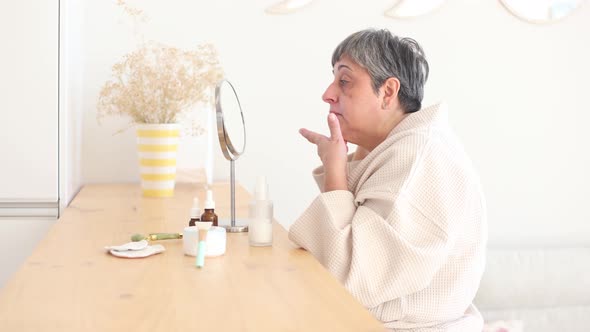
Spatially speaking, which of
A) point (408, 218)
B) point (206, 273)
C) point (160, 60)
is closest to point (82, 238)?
point (206, 273)

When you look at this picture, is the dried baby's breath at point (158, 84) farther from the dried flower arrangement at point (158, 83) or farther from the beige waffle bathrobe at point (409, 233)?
the beige waffle bathrobe at point (409, 233)

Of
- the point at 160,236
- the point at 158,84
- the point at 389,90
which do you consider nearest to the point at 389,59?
the point at 389,90

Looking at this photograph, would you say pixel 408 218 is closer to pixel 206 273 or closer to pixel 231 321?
pixel 206 273

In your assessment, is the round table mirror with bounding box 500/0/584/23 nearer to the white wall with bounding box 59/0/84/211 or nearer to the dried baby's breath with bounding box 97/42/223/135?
the dried baby's breath with bounding box 97/42/223/135

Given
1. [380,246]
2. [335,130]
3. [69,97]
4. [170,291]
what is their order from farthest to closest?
[69,97]
[335,130]
[380,246]
[170,291]

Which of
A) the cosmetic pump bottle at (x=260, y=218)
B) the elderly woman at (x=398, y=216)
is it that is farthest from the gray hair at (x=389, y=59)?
the cosmetic pump bottle at (x=260, y=218)

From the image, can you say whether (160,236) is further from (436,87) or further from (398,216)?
(436,87)

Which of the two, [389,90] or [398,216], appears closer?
[398,216]

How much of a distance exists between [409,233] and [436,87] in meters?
1.50

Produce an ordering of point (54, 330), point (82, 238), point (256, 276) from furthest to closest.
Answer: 1. point (82, 238)
2. point (256, 276)
3. point (54, 330)

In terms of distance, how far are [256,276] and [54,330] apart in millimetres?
Result: 402

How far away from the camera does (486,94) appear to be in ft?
9.87

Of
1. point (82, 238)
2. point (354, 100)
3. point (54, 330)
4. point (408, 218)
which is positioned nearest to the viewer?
point (54, 330)

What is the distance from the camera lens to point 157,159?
7.88 ft
